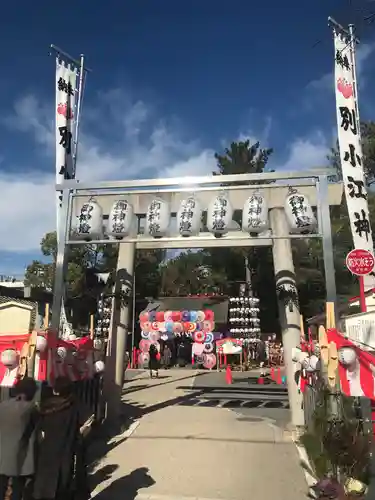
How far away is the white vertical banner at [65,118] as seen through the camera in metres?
12.7

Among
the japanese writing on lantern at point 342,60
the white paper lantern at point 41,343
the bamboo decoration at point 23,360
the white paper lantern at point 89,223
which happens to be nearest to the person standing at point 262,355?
the japanese writing on lantern at point 342,60

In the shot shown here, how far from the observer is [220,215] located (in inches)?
387

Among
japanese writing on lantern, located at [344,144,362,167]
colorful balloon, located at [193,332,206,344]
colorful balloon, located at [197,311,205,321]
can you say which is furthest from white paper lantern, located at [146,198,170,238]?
colorful balloon, located at [193,332,206,344]

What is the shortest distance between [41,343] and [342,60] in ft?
31.6

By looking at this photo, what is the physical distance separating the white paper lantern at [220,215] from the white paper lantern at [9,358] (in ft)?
16.3

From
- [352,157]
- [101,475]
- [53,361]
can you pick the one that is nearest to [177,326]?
[352,157]

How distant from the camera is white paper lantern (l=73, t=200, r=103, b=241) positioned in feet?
33.6

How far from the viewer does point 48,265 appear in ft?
129

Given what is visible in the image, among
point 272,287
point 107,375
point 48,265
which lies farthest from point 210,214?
point 48,265

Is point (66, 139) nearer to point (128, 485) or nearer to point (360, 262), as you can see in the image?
point (360, 262)

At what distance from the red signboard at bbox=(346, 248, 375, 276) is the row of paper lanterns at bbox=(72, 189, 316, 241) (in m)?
1.46

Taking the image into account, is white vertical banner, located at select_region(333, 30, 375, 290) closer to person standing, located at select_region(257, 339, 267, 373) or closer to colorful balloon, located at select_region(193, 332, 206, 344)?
colorful balloon, located at select_region(193, 332, 206, 344)

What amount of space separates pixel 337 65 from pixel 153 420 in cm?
968

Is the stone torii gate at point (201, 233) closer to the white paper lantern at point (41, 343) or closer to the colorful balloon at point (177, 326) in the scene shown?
the white paper lantern at point (41, 343)
